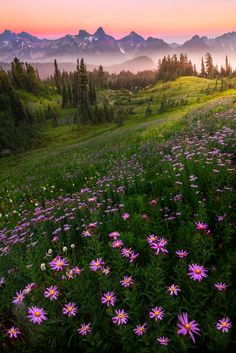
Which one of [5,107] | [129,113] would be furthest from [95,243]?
[5,107]

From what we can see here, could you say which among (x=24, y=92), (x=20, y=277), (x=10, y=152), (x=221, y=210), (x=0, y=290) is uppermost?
(x=24, y=92)

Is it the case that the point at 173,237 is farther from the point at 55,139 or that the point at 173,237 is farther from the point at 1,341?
the point at 55,139

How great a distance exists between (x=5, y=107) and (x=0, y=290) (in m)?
117

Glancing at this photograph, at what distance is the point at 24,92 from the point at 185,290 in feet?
566

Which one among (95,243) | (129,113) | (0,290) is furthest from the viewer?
(129,113)

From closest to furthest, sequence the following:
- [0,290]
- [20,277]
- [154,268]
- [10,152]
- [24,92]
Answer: [154,268] → [20,277] → [0,290] → [10,152] → [24,92]

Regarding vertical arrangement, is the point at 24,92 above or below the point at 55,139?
above

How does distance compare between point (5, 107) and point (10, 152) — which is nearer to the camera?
point (10, 152)

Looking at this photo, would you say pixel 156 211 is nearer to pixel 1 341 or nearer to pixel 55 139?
pixel 1 341

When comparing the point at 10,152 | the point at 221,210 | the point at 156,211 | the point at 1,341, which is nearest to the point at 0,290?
the point at 1,341

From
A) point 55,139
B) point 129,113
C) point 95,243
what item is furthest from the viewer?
point 129,113

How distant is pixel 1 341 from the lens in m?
3.09

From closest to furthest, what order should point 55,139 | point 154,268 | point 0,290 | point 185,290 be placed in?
point 154,268
point 185,290
point 0,290
point 55,139

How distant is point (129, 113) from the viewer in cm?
10669
